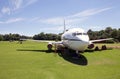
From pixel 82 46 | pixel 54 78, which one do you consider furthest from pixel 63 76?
pixel 82 46

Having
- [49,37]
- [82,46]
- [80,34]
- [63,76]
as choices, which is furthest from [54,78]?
[49,37]

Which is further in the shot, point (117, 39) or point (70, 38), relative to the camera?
point (117, 39)

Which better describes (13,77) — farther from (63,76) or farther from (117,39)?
(117,39)

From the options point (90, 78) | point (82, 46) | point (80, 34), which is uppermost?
point (80, 34)

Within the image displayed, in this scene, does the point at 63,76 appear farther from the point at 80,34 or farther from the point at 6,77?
the point at 80,34

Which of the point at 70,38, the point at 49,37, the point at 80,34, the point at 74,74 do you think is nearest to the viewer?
the point at 74,74

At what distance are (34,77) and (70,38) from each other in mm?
14354

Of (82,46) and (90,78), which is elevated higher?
(82,46)

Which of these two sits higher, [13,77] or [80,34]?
[80,34]

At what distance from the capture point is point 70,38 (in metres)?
28.5

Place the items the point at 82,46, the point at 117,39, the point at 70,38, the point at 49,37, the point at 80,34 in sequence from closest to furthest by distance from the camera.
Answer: the point at 82,46 → the point at 80,34 → the point at 70,38 → the point at 117,39 → the point at 49,37

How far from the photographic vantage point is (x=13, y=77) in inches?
602

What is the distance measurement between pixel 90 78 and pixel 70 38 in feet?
45.4

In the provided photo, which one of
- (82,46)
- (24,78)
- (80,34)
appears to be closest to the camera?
(24,78)
